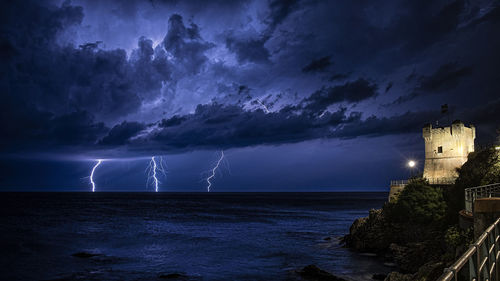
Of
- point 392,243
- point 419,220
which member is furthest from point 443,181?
point 392,243

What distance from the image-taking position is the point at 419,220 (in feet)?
119

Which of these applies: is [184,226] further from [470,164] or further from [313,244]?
[470,164]

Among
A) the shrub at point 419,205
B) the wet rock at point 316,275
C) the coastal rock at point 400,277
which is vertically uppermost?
the shrub at point 419,205

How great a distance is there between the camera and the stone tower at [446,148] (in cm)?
4753

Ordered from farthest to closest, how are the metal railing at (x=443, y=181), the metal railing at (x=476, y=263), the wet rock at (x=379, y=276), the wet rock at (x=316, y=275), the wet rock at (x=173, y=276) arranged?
the metal railing at (x=443, y=181)
the wet rock at (x=173, y=276)
the wet rock at (x=379, y=276)
the wet rock at (x=316, y=275)
the metal railing at (x=476, y=263)

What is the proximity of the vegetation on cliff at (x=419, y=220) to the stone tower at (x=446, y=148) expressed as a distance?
27.3 ft

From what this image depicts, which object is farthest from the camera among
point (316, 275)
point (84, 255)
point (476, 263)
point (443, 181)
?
point (443, 181)

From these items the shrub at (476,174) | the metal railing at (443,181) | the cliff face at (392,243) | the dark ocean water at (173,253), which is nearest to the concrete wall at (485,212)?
the cliff face at (392,243)

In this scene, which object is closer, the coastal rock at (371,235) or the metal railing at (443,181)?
the coastal rock at (371,235)

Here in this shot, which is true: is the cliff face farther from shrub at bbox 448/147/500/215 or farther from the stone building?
the stone building

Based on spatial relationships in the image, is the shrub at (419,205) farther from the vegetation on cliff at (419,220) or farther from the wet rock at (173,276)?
the wet rock at (173,276)

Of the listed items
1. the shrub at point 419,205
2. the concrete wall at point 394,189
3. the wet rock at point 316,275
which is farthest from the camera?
the concrete wall at point 394,189

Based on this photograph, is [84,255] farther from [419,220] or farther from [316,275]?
[419,220]

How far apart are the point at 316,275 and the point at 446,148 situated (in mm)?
33657
